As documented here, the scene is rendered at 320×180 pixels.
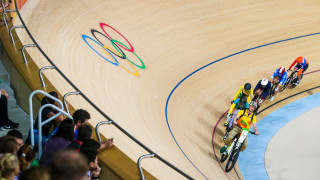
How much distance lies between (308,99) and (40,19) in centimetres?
605

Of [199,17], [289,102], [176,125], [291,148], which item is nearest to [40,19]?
[176,125]

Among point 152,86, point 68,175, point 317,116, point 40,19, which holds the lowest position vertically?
point 317,116

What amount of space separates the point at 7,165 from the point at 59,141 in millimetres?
807

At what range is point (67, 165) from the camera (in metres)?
1.57

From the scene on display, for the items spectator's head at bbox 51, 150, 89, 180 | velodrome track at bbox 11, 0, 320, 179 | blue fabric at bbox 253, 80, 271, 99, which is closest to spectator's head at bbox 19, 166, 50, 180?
spectator's head at bbox 51, 150, 89, 180

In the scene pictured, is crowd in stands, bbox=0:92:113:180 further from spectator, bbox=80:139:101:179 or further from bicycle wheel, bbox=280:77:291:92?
bicycle wheel, bbox=280:77:291:92

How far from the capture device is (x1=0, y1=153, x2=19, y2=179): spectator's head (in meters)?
2.29

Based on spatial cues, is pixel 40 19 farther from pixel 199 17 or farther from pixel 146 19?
pixel 199 17

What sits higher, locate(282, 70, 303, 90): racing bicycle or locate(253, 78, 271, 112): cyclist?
locate(253, 78, 271, 112): cyclist

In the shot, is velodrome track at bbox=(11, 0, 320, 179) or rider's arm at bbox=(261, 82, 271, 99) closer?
velodrome track at bbox=(11, 0, 320, 179)

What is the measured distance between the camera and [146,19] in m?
9.20

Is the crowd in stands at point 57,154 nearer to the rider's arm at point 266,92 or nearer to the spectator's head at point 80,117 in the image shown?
the spectator's head at point 80,117

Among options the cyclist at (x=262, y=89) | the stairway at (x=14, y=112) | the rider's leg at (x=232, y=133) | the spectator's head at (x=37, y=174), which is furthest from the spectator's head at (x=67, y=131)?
the cyclist at (x=262, y=89)

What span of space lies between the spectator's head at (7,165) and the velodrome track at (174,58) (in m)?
2.58
